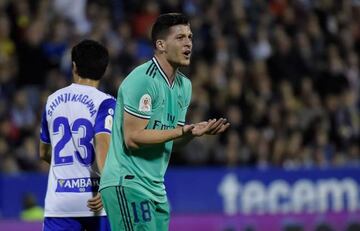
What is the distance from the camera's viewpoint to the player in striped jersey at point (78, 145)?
23.8 ft

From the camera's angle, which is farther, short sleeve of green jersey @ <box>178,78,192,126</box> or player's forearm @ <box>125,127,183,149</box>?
short sleeve of green jersey @ <box>178,78,192,126</box>

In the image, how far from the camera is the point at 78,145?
23.8 feet

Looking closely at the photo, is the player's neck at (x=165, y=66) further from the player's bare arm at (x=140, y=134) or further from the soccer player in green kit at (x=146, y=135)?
the player's bare arm at (x=140, y=134)

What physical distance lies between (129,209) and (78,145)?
0.68 meters

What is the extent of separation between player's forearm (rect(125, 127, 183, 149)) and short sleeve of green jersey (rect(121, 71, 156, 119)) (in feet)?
0.37

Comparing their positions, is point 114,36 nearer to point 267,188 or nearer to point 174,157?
point 174,157

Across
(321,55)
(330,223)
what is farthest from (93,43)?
(321,55)

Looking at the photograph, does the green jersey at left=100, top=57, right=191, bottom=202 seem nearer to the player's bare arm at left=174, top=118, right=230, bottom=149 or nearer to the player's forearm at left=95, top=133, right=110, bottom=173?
the player's forearm at left=95, top=133, right=110, bottom=173

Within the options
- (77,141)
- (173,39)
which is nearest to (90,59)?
(77,141)

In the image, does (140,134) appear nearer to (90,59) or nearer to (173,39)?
(173,39)

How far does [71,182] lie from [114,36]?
Result: 31.9ft

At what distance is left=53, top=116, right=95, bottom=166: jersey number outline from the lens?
7238 mm

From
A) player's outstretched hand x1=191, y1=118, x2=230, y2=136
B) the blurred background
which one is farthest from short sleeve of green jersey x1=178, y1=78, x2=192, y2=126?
the blurred background

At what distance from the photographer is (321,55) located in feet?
61.4
